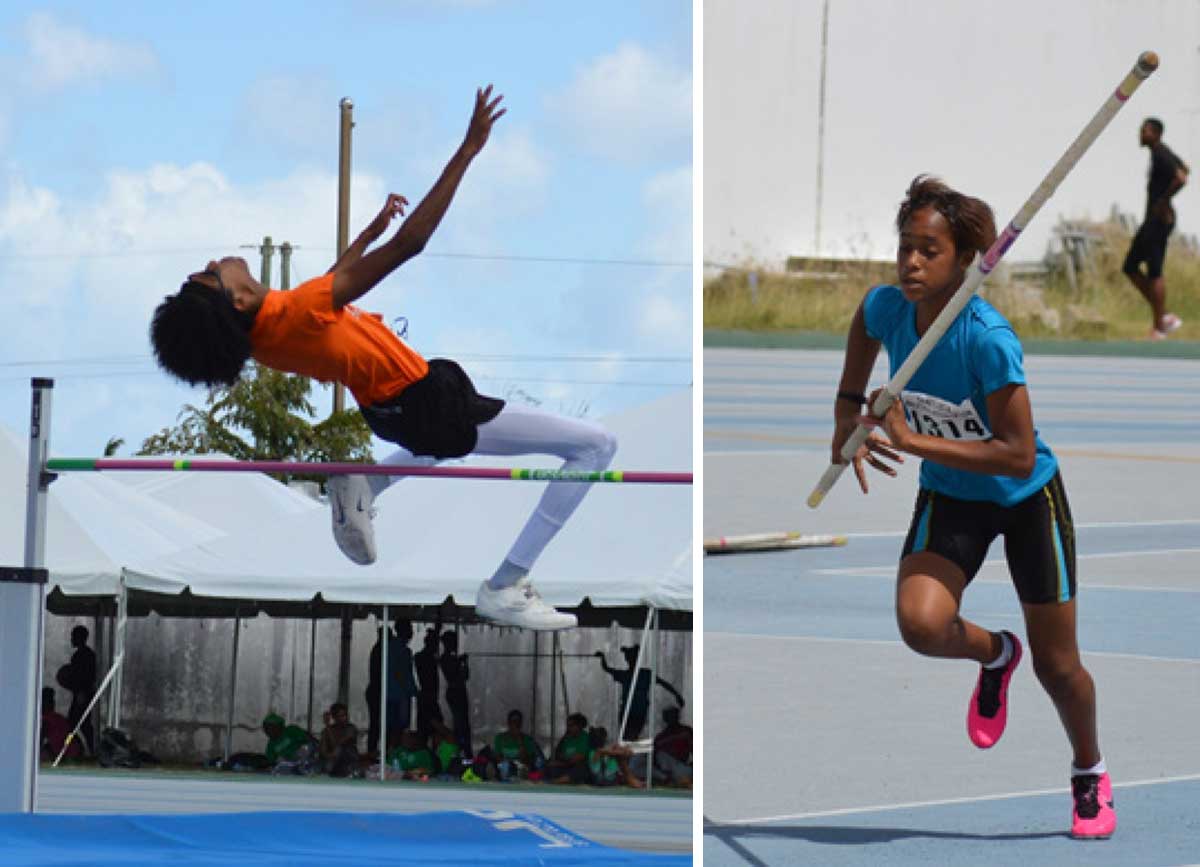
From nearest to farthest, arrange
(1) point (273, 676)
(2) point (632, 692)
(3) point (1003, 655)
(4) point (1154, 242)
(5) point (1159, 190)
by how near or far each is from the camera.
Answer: (3) point (1003, 655)
(5) point (1159, 190)
(4) point (1154, 242)
(2) point (632, 692)
(1) point (273, 676)

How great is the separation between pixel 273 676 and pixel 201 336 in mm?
7737

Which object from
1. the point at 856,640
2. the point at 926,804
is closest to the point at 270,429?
the point at 856,640

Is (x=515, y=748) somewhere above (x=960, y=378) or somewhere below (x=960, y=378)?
below

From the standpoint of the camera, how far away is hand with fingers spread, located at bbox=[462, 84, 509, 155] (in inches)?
247

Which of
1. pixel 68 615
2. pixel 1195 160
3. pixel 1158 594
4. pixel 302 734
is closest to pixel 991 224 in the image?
pixel 1158 594

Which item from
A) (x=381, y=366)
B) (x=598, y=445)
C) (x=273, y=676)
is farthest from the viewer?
(x=273, y=676)

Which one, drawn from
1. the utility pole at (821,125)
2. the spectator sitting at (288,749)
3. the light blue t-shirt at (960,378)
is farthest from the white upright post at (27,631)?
the utility pole at (821,125)

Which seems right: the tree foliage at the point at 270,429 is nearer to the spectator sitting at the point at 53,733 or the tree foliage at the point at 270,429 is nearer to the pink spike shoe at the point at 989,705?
the spectator sitting at the point at 53,733

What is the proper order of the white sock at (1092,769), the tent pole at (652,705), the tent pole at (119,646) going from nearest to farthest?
1. the white sock at (1092,769)
2. the tent pole at (652,705)
3. the tent pole at (119,646)

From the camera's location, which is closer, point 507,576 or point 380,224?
point 380,224

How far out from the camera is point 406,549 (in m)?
10.5

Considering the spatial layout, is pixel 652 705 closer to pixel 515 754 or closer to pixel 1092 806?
pixel 515 754

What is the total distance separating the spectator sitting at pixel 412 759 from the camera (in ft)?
35.2

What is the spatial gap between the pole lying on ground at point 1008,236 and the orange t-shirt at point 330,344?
2220mm
